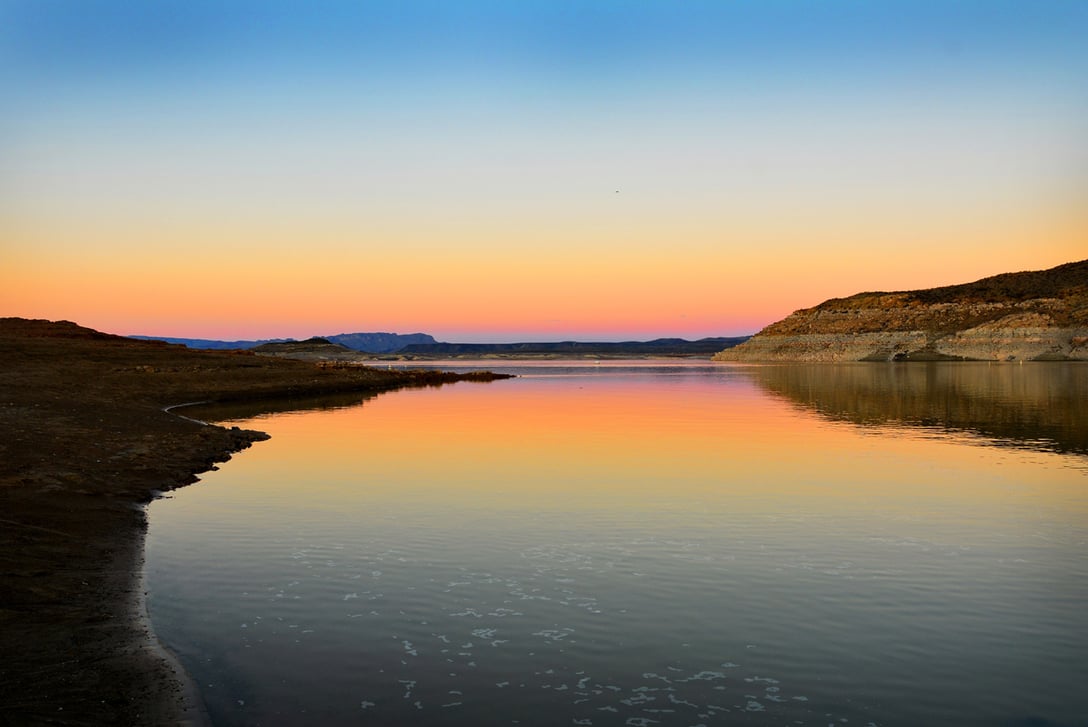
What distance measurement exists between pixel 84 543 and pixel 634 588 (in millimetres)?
10823

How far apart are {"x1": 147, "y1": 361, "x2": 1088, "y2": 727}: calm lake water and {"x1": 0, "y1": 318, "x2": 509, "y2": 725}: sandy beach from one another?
23.2 inches

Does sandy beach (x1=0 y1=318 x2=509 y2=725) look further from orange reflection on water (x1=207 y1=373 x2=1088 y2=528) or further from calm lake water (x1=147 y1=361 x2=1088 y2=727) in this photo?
orange reflection on water (x1=207 y1=373 x2=1088 y2=528)

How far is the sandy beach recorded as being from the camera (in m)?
8.98

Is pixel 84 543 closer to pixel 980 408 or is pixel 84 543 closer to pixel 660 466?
pixel 660 466

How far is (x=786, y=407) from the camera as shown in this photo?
56188 mm

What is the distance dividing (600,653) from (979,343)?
655 ft

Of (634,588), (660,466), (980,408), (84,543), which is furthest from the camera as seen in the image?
(980,408)

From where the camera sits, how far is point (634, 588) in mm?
13766

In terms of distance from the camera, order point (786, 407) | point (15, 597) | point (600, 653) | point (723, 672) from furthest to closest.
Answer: point (786, 407) → point (15, 597) → point (600, 653) → point (723, 672)

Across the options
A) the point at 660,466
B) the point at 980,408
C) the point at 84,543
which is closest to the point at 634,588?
the point at 84,543

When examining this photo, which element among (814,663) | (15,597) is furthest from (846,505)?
(15,597)

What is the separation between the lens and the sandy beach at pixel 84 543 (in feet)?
29.5

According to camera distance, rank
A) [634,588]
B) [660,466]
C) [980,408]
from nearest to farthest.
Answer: [634,588] → [660,466] → [980,408]

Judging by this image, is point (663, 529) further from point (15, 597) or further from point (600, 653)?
point (15, 597)
